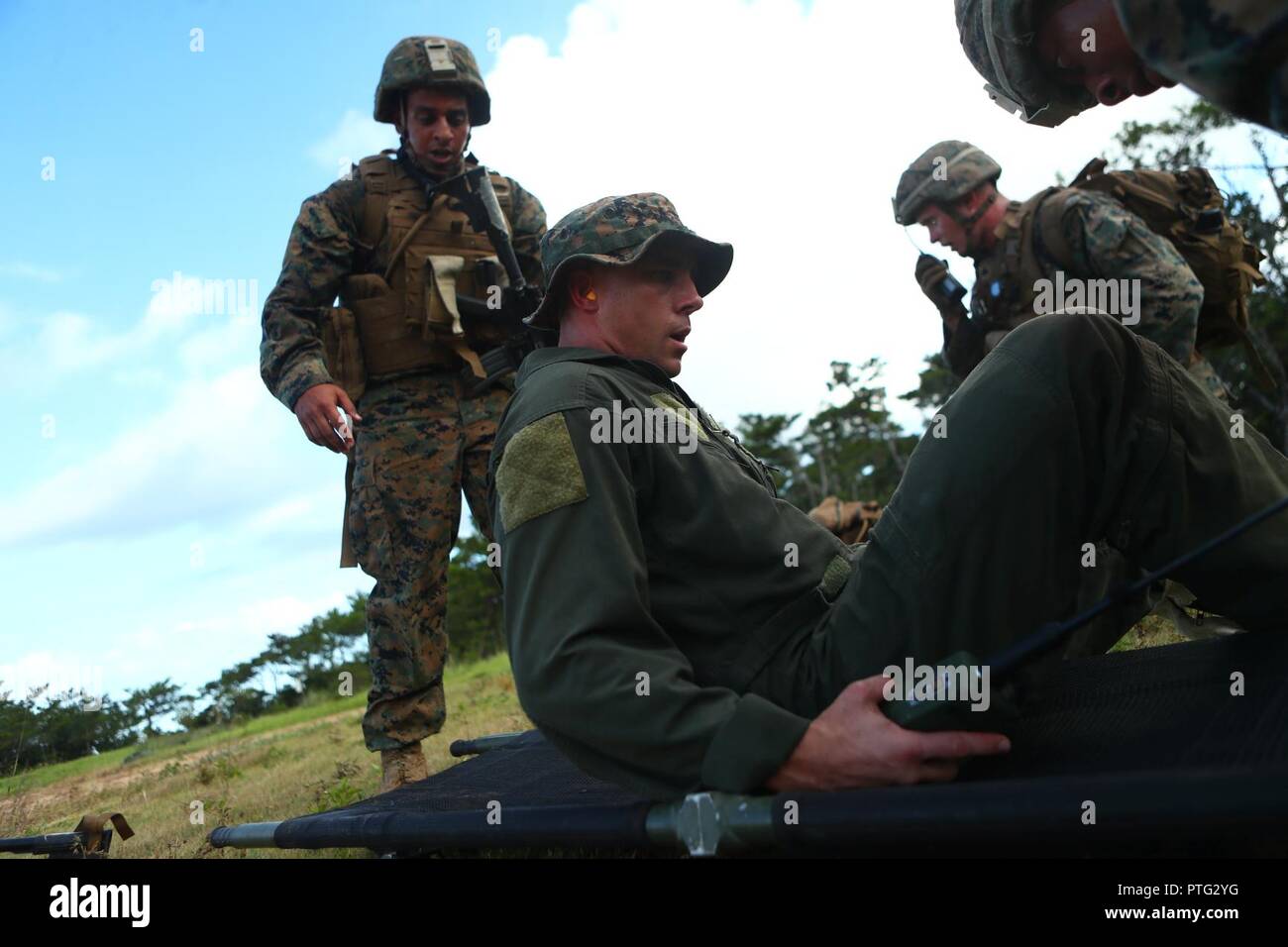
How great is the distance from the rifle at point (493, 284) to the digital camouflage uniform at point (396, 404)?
0.06 metres

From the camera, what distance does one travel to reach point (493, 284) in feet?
15.7

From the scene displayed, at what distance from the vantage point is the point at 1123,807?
4.72 ft

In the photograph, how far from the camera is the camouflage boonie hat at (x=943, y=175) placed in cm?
546

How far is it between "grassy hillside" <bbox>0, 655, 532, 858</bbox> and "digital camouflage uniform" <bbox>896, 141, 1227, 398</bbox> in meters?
3.56

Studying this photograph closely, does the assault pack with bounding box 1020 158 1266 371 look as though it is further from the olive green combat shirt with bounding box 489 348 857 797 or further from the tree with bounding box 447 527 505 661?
the tree with bounding box 447 527 505 661

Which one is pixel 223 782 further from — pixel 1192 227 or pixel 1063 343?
pixel 1192 227

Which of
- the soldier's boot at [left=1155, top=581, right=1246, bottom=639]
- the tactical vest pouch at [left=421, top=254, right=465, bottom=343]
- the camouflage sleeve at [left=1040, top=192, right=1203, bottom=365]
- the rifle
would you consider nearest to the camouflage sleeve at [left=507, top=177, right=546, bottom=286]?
the rifle

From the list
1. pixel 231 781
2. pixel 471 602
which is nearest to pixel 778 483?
pixel 471 602

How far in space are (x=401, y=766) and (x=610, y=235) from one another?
271 centimetres

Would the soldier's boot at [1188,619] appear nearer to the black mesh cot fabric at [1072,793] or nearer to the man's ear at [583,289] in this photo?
the black mesh cot fabric at [1072,793]

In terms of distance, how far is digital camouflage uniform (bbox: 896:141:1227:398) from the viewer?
184 inches

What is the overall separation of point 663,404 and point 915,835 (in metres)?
1.18

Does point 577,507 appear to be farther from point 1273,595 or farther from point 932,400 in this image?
point 932,400
